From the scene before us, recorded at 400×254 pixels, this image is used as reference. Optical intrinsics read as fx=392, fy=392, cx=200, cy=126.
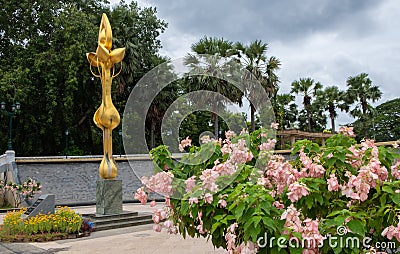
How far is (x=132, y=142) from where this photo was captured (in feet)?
13.3

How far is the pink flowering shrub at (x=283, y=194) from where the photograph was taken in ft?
9.35

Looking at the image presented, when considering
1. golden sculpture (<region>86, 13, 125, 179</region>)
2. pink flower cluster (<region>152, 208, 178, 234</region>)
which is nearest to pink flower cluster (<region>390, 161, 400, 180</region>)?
pink flower cluster (<region>152, 208, 178, 234</region>)

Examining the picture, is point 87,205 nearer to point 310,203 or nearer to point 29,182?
point 29,182

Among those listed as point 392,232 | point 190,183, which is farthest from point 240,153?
point 392,232

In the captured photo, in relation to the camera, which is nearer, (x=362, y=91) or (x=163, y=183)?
(x=163, y=183)

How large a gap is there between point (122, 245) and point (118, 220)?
3322 millimetres

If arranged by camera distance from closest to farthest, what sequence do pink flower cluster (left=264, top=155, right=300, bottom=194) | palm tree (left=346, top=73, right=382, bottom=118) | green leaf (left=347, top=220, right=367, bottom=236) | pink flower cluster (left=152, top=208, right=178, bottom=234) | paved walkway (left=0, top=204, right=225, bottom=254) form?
green leaf (left=347, top=220, right=367, bottom=236) < pink flower cluster (left=264, top=155, right=300, bottom=194) < pink flower cluster (left=152, top=208, right=178, bottom=234) < paved walkway (left=0, top=204, right=225, bottom=254) < palm tree (left=346, top=73, right=382, bottom=118)

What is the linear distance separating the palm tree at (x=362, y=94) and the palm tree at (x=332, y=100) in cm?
62

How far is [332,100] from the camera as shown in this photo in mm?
37031

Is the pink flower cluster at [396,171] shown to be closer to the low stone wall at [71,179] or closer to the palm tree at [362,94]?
the low stone wall at [71,179]

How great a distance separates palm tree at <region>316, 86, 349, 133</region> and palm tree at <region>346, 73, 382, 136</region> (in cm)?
62

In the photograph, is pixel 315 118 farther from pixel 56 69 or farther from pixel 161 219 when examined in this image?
pixel 161 219

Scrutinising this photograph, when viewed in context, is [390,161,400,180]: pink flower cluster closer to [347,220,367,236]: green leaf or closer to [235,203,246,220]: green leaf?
[347,220,367,236]: green leaf

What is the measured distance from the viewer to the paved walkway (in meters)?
7.93
